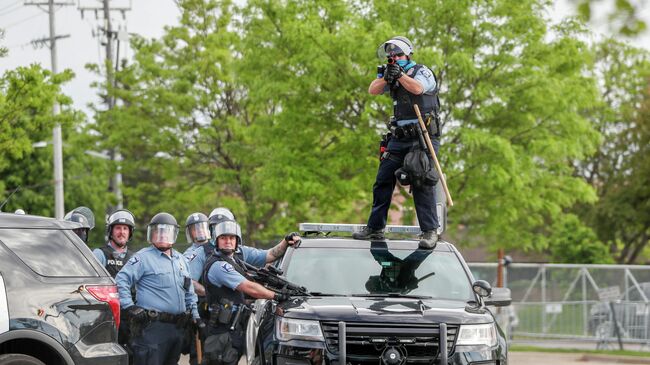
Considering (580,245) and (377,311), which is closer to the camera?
(377,311)

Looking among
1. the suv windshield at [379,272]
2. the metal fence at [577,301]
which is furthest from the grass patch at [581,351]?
the suv windshield at [379,272]

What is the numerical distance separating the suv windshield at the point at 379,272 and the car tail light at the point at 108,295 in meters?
1.64

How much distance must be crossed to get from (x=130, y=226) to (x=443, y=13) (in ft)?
54.7

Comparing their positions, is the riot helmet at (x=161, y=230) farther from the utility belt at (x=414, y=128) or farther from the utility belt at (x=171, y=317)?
the utility belt at (x=414, y=128)

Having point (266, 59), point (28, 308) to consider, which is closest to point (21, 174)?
point (266, 59)

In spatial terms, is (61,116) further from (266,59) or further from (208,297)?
(208,297)

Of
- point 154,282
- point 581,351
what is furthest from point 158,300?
point 581,351

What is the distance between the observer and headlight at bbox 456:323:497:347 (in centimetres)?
943

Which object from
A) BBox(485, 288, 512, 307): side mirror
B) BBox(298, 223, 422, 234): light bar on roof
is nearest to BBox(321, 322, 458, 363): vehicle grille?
BBox(485, 288, 512, 307): side mirror

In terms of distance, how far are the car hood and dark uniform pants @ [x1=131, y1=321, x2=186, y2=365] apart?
1.42 meters

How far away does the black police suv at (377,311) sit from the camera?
9305 millimetres

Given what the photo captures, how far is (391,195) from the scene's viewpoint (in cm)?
1198

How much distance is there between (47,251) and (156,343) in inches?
76.3

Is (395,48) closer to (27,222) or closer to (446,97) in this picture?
(27,222)
